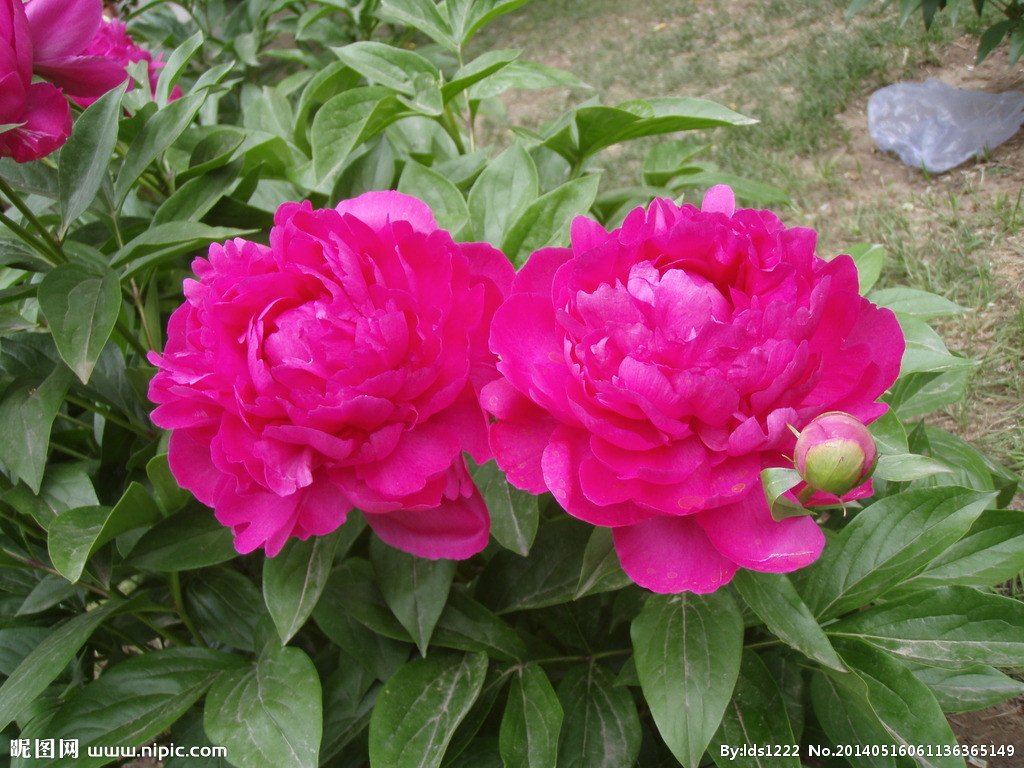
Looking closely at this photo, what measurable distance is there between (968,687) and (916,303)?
20.2 inches

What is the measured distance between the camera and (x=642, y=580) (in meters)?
0.61

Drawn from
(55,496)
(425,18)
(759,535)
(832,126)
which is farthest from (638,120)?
(832,126)

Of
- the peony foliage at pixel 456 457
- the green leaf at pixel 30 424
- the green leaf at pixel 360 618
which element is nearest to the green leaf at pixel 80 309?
the peony foliage at pixel 456 457

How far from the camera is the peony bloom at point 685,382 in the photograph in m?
0.58

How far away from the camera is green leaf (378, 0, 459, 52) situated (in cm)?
131

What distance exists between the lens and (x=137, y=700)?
945 millimetres

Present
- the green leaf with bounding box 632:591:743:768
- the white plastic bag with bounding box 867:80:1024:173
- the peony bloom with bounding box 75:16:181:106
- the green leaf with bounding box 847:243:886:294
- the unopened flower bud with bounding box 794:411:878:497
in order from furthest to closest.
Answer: the white plastic bag with bounding box 867:80:1024:173
the peony bloom with bounding box 75:16:181:106
the green leaf with bounding box 847:243:886:294
the green leaf with bounding box 632:591:743:768
the unopened flower bud with bounding box 794:411:878:497

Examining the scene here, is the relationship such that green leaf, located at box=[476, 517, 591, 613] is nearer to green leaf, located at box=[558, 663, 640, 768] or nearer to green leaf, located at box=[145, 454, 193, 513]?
green leaf, located at box=[558, 663, 640, 768]

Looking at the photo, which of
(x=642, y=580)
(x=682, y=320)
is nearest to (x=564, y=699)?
(x=642, y=580)

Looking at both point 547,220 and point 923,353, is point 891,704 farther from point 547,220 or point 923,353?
point 547,220

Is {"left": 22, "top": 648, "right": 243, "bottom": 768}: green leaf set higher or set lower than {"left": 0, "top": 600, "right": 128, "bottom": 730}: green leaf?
lower

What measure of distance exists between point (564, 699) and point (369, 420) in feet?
1.68

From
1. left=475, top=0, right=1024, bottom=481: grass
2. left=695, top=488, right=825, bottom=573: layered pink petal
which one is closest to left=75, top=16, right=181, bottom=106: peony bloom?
left=695, top=488, right=825, bottom=573: layered pink petal

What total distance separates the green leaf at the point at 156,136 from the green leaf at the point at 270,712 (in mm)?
630
